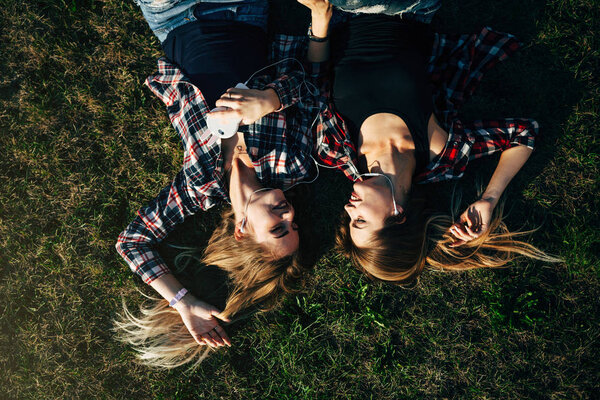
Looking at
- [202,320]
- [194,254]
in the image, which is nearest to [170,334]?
[202,320]

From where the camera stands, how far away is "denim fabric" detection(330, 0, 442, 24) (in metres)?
2.70

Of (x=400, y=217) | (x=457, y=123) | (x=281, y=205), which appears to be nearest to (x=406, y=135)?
(x=457, y=123)

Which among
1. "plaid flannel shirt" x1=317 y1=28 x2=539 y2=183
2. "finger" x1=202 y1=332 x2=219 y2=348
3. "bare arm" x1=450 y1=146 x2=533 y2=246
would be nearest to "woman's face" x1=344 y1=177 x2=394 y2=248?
"plaid flannel shirt" x1=317 y1=28 x2=539 y2=183

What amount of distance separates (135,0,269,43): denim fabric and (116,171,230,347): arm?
53.2 inches

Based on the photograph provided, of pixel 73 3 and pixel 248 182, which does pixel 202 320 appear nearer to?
pixel 248 182

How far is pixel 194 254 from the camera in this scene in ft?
12.1

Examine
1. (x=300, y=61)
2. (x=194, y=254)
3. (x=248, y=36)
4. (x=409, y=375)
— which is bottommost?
(x=409, y=375)

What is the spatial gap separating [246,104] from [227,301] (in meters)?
1.84

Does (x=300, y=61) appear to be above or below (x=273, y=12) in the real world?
below

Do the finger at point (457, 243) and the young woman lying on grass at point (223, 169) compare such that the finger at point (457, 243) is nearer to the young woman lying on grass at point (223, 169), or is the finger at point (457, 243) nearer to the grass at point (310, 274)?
the grass at point (310, 274)

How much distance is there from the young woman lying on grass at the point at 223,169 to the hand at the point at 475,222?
1493mm

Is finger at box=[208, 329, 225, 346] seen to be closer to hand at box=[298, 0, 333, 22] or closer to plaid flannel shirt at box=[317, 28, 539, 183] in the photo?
plaid flannel shirt at box=[317, 28, 539, 183]

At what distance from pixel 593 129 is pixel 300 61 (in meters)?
2.92

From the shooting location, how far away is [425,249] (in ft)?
11.0
